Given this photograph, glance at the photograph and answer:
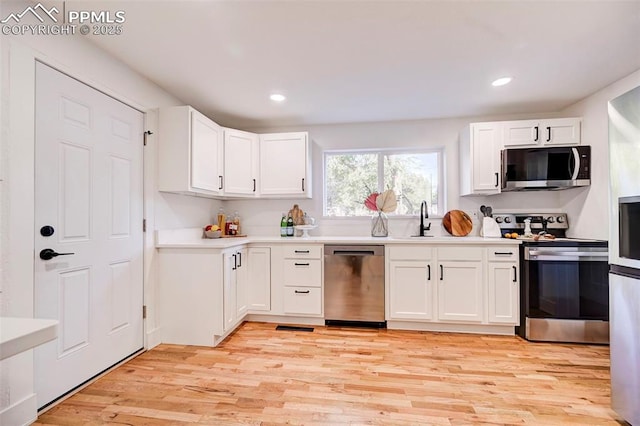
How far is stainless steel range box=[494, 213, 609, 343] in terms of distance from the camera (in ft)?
8.53

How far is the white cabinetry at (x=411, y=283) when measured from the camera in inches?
114

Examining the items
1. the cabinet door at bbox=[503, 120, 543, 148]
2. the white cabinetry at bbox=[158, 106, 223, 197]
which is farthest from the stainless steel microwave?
the white cabinetry at bbox=[158, 106, 223, 197]

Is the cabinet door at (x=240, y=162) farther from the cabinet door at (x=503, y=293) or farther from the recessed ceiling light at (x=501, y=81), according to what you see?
the cabinet door at (x=503, y=293)

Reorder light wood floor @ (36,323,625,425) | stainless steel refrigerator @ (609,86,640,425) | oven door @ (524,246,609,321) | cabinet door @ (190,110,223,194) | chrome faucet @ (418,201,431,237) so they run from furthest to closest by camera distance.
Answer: chrome faucet @ (418,201,431,237), cabinet door @ (190,110,223,194), oven door @ (524,246,609,321), light wood floor @ (36,323,625,425), stainless steel refrigerator @ (609,86,640,425)

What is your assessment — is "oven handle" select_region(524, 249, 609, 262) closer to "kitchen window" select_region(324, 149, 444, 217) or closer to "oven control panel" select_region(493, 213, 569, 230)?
"oven control panel" select_region(493, 213, 569, 230)

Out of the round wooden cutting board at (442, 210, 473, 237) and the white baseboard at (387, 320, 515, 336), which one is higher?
the round wooden cutting board at (442, 210, 473, 237)

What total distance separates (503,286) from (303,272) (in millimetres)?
2006

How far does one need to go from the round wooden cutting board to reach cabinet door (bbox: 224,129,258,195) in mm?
2380

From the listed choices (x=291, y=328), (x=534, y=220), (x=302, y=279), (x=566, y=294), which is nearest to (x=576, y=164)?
(x=534, y=220)

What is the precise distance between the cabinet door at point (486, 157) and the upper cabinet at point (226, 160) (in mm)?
1882

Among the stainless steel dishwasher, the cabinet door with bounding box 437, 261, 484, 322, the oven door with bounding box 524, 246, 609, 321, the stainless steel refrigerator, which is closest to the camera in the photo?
the stainless steel refrigerator

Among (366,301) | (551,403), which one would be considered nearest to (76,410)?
(366,301)

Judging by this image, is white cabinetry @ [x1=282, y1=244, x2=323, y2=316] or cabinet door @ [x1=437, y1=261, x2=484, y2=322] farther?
white cabinetry @ [x1=282, y1=244, x2=323, y2=316]

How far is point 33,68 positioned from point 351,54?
6.47 feet
